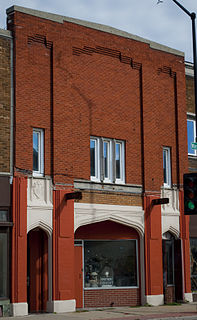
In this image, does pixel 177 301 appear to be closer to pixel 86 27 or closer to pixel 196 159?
pixel 196 159

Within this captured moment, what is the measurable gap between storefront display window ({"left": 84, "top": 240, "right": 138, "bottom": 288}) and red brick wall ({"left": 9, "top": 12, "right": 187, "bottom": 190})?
8.43ft

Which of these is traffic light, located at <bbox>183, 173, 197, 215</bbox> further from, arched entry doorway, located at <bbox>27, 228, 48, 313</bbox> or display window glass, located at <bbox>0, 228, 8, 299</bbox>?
display window glass, located at <bbox>0, 228, 8, 299</bbox>

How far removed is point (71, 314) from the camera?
62.0 feet

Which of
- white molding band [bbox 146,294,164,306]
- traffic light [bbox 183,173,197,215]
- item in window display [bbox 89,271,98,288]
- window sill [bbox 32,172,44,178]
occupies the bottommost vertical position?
white molding band [bbox 146,294,164,306]

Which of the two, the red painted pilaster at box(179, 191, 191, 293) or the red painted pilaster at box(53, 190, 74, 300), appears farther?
the red painted pilaster at box(179, 191, 191, 293)

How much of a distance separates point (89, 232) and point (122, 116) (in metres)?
4.75

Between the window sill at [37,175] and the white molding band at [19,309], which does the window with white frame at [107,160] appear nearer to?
the window sill at [37,175]

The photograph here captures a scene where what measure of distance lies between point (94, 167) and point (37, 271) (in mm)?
4427

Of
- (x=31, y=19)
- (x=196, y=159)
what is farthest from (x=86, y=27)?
(x=196, y=159)

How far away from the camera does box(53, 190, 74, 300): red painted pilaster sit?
64.0ft

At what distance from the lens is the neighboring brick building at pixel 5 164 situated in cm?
1836

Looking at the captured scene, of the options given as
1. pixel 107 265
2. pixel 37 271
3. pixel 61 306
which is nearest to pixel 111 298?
pixel 107 265

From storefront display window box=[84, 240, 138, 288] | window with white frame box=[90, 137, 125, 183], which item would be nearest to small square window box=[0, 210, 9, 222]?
storefront display window box=[84, 240, 138, 288]

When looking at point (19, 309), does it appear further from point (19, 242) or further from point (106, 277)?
point (106, 277)
